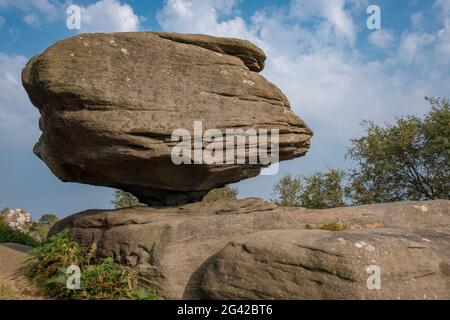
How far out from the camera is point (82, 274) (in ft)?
41.3

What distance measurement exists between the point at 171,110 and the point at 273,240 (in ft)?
19.6

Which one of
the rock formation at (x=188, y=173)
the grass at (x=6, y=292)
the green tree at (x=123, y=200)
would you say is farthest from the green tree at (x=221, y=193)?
the grass at (x=6, y=292)

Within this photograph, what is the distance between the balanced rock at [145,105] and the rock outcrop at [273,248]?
150 centimetres

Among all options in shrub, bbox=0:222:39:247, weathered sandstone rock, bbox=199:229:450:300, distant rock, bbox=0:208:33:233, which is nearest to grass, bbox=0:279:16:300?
weathered sandstone rock, bbox=199:229:450:300

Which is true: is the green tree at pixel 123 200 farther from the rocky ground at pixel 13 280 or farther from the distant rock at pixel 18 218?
the rocky ground at pixel 13 280

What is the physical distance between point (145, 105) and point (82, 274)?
5.71m

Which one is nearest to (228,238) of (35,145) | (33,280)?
(33,280)

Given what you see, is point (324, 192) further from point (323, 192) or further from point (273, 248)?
point (273, 248)

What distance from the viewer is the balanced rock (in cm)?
1377

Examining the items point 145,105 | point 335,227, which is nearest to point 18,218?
point 145,105

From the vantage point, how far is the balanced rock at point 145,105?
13.8m

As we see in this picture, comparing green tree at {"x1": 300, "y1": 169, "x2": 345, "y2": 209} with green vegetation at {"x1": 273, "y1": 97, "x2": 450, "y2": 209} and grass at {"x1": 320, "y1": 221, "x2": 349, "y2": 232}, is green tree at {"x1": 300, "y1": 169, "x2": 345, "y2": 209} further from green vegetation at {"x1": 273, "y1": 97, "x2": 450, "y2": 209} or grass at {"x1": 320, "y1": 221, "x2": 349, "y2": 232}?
grass at {"x1": 320, "y1": 221, "x2": 349, "y2": 232}

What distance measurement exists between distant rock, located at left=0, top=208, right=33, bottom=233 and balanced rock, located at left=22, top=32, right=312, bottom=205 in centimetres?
1640

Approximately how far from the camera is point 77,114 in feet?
44.9
